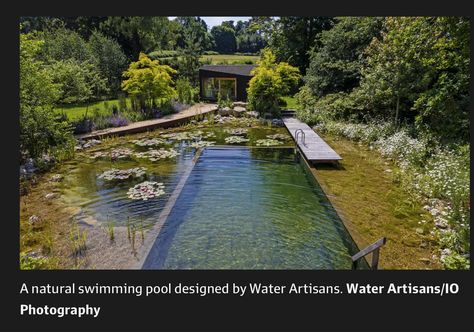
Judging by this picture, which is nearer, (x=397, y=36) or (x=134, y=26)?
(x=397, y=36)

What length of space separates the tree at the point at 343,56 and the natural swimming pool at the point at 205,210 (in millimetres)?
6780

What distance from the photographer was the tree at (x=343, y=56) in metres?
15.0

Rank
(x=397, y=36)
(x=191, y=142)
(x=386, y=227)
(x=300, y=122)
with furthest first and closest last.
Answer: (x=300, y=122), (x=191, y=142), (x=397, y=36), (x=386, y=227)

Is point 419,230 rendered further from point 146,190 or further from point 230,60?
point 230,60

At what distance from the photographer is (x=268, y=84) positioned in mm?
17359

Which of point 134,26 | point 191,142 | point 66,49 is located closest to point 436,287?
point 191,142

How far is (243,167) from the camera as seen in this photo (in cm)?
962

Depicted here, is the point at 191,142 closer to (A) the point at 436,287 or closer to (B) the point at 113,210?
(B) the point at 113,210

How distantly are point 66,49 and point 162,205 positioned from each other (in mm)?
18636

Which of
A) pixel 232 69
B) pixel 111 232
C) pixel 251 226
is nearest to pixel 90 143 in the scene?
pixel 111 232

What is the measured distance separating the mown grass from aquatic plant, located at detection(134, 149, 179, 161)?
4.73 meters

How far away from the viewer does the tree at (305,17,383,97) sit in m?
15.0

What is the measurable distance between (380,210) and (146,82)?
12.8m

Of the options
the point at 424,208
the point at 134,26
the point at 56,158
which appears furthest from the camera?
the point at 134,26
